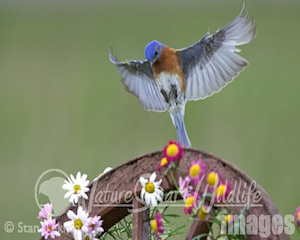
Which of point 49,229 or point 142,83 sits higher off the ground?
point 142,83

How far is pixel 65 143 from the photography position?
3951 millimetres

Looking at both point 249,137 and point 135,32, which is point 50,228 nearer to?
point 249,137

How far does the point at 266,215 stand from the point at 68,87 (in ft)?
12.2

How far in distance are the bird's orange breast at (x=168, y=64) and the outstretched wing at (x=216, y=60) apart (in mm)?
13

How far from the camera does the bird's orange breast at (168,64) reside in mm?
1551

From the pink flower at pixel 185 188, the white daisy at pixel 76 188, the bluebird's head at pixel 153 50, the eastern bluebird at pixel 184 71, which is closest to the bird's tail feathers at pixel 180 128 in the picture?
the eastern bluebird at pixel 184 71

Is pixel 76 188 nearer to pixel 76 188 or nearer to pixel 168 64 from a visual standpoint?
pixel 76 188

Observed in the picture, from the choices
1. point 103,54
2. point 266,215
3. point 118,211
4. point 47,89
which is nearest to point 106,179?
point 118,211

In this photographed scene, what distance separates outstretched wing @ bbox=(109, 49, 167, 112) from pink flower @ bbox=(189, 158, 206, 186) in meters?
0.54

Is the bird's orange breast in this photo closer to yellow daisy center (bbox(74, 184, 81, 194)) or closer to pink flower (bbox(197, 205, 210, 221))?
yellow daisy center (bbox(74, 184, 81, 194))

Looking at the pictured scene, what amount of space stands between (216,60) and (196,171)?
54 centimetres

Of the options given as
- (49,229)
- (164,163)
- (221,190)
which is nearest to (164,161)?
(164,163)

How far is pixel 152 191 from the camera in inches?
41.9

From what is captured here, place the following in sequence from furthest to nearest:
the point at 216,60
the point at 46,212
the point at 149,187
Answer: the point at 216,60
the point at 46,212
the point at 149,187
